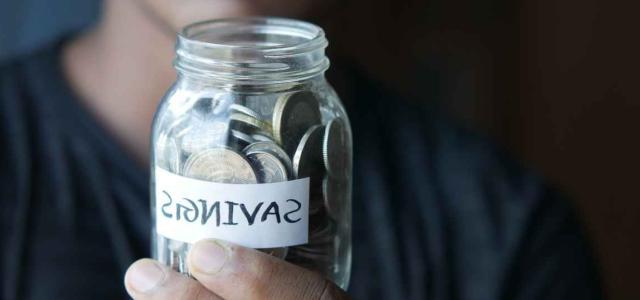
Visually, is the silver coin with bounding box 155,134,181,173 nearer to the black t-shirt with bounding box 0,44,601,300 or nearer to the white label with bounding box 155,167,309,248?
the white label with bounding box 155,167,309,248

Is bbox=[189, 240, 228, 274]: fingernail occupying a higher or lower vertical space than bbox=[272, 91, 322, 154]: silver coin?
lower

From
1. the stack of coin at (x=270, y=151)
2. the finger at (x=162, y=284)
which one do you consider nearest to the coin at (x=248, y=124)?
the stack of coin at (x=270, y=151)

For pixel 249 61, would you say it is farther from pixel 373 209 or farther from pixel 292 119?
pixel 373 209

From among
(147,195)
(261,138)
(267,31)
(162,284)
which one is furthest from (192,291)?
(147,195)

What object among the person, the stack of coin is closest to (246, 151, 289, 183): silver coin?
the stack of coin

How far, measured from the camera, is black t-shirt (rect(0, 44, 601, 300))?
3.30ft

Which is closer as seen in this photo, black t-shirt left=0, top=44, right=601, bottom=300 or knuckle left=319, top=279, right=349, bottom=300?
knuckle left=319, top=279, right=349, bottom=300

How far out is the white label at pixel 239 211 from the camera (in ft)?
1.86

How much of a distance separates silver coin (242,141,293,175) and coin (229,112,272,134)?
0.01 meters

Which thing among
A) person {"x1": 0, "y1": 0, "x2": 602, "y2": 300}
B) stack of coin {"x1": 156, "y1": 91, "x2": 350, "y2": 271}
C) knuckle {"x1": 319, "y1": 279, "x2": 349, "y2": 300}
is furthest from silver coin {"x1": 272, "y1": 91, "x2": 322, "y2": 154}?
person {"x1": 0, "y1": 0, "x2": 602, "y2": 300}

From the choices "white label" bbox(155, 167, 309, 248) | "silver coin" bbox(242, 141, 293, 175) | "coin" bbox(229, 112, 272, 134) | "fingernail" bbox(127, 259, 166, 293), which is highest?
"coin" bbox(229, 112, 272, 134)

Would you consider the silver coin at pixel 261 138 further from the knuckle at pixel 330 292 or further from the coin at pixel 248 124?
the knuckle at pixel 330 292

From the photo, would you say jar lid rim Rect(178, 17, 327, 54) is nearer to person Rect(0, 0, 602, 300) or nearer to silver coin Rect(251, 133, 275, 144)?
silver coin Rect(251, 133, 275, 144)

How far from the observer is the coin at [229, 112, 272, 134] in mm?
573
